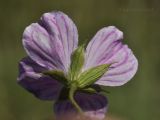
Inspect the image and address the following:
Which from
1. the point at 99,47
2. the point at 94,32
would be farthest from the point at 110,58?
the point at 94,32

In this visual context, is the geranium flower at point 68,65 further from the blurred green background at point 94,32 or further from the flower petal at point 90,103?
the blurred green background at point 94,32

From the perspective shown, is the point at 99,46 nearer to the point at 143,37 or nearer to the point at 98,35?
the point at 98,35

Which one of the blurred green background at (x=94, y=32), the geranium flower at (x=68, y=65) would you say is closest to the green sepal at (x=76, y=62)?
the geranium flower at (x=68, y=65)

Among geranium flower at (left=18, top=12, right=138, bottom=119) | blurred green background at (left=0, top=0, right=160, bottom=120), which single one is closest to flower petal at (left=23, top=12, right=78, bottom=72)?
geranium flower at (left=18, top=12, right=138, bottom=119)

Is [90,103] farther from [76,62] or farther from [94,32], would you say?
[94,32]

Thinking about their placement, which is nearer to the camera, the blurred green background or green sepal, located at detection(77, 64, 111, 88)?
green sepal, located at detection(77, 64, 111, 88)

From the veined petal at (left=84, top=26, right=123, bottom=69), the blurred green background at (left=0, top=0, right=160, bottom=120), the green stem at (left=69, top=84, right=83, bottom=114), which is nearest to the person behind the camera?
the green stem at (left=69, top=84, right=83, bottom=114)

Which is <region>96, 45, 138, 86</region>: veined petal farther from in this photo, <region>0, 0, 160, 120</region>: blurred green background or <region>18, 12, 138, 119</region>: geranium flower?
<region>0, 0, 160, 120</region>: blurred green background
